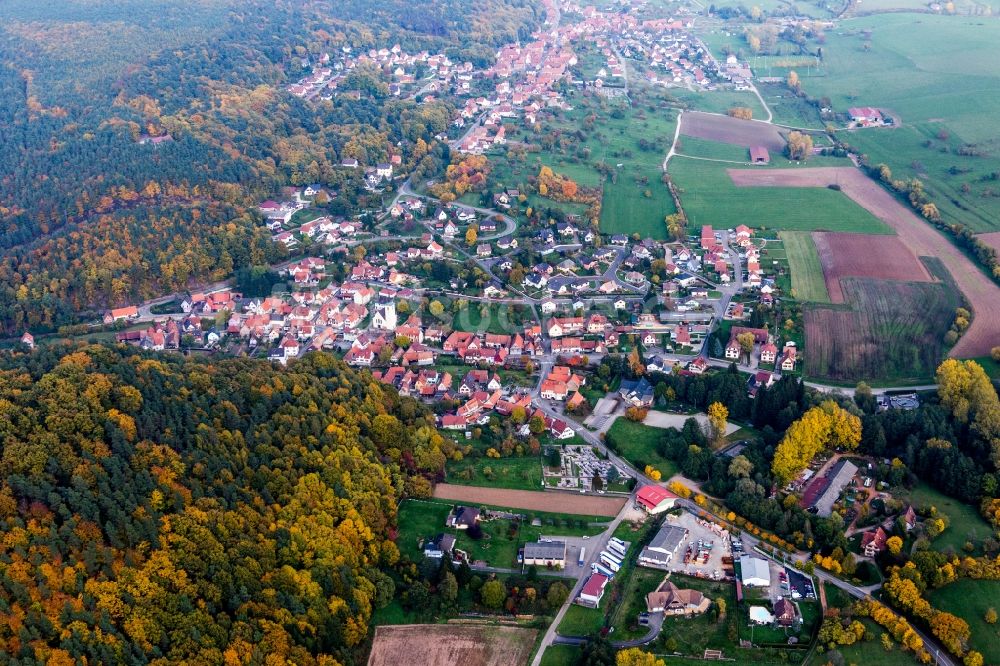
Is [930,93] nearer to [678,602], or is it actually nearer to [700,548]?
[700,548]

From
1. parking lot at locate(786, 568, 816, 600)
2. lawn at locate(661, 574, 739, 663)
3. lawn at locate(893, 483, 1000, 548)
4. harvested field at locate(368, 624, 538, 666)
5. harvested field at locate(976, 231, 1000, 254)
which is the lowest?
harvested field at locate(368, 624, 538, 666)

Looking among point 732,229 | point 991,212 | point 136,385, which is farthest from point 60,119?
point 991,212

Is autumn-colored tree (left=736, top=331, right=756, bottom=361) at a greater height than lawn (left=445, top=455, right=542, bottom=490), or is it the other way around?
autumn-colored tree (left=736, top=331, right=756, bottom=361)

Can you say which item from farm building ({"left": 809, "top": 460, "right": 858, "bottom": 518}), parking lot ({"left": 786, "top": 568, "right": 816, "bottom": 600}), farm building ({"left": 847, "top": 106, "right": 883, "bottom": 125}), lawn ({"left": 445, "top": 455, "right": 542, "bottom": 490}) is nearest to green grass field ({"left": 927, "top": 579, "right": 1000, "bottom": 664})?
parking lot ({"left": 786, "top": 568, "right": 816, "bottom": 600})

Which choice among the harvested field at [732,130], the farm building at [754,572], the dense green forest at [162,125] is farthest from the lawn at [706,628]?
the harvested field at [732,130]

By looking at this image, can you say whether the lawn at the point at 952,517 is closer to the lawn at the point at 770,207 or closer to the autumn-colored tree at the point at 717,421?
the autumn-colored tree at the point at 717,421

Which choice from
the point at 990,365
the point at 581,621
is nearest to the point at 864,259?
the point at 990,365

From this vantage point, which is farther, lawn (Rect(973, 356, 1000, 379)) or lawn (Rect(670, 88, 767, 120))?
lawn (Rect(670, 88, 767, 120))

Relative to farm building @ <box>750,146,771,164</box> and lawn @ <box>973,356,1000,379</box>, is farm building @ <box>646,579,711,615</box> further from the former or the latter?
farm building @ <box>750,146,771,164</box>
